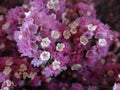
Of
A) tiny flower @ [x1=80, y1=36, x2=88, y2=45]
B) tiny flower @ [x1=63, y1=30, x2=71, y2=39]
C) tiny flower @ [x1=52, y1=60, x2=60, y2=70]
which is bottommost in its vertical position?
tiny flower @ [x1=52, y1=60, x2=60, y2=70]

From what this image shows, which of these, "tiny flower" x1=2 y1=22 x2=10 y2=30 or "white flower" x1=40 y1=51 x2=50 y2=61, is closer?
"white flower" x1=40 y1=51 x2=50 y2=61

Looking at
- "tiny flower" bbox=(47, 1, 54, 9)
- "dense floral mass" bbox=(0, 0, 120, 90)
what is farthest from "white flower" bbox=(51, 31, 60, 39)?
"tiny flower" bbox=(47, 1, 54, 9)

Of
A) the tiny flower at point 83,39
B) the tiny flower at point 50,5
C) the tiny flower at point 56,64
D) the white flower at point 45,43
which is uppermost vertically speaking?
the tiny flower at point 50,5

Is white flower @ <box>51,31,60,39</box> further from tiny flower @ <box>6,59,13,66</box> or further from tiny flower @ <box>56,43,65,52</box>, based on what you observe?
tiny flower @ <box>6,59,13,66</box>

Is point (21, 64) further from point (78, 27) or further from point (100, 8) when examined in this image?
point (100, 8)

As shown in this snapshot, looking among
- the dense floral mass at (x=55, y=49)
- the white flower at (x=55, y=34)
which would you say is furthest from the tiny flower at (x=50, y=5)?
the white flower at (x=55, y=34)

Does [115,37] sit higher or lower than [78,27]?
higher

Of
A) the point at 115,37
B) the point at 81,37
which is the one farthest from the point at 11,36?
the point at 115,37

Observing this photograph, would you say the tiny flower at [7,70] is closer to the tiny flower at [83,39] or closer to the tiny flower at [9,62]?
the tiny flower at [9,62]
